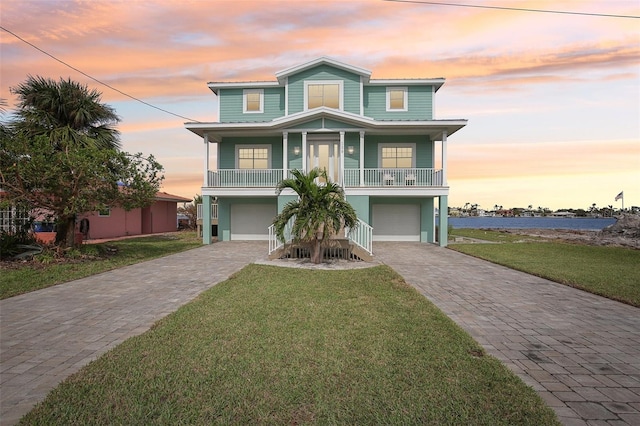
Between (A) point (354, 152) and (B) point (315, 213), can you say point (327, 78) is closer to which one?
(A) point (354, 152)

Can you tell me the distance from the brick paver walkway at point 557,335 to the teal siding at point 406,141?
391 inches

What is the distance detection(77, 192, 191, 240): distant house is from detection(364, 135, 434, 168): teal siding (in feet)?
36.1

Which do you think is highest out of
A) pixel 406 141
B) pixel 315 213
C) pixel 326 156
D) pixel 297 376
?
pixel 406 141

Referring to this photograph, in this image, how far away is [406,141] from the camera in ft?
60.2

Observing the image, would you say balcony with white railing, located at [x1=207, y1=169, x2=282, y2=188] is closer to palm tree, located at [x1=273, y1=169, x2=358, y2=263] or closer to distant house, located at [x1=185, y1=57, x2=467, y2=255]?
distant house, located at [x1=185, y1=57, x2=467, y2=255]

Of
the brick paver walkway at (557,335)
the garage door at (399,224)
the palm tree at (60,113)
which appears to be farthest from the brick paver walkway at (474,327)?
the garage door at (399,224)

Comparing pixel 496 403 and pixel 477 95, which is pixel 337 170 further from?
pixel 496 403

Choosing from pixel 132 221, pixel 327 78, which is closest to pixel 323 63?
pixel 327 78

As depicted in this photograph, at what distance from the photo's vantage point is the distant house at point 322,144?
55.2 feet

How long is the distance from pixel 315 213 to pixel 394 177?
319 inches

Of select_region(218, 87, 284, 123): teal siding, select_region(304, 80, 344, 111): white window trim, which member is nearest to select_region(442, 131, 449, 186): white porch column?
select_region(304, 80, 344, 111): white window trim

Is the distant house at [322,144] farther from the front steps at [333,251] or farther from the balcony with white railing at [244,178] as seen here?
the front steps at [333,251]

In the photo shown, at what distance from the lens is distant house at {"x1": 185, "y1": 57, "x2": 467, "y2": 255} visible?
16.8 meters

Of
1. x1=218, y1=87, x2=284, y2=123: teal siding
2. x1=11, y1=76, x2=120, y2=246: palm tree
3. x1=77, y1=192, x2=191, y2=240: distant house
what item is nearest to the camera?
x1=11, y1=76, x2=120, y2=246: palm tree
